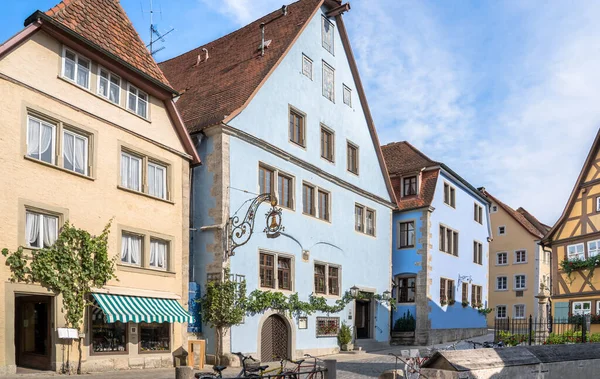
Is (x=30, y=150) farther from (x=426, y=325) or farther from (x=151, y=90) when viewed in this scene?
(x=426, y=325)

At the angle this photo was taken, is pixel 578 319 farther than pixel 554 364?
Yes

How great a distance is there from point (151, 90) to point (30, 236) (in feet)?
19.1

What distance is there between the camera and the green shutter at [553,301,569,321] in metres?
29.8

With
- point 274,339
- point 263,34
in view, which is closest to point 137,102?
point 263,34

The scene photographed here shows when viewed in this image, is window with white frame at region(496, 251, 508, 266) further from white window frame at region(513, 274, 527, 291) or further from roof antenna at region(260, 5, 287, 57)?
roof antenna at region(260, 5, 287, 57)

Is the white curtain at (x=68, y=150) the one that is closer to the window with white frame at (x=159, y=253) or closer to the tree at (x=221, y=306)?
the window with white frame at (x=159, y=253)

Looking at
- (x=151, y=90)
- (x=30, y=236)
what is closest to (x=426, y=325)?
(x=151, y=90)

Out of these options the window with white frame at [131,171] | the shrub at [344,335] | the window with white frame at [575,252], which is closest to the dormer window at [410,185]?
the window with white frame at [575,252]

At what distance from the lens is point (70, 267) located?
15289 mm

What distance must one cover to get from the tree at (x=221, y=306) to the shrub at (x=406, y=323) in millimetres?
13232

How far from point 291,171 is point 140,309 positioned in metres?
8.92

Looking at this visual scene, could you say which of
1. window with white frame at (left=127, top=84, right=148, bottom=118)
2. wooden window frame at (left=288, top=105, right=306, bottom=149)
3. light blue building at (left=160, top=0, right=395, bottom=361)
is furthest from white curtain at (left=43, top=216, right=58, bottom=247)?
wooden window frame at (left=288, top=105, right=306, bottom=149)

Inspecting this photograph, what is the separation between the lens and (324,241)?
82.9 ft

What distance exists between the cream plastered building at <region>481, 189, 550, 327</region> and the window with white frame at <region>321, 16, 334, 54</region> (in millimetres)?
25109
